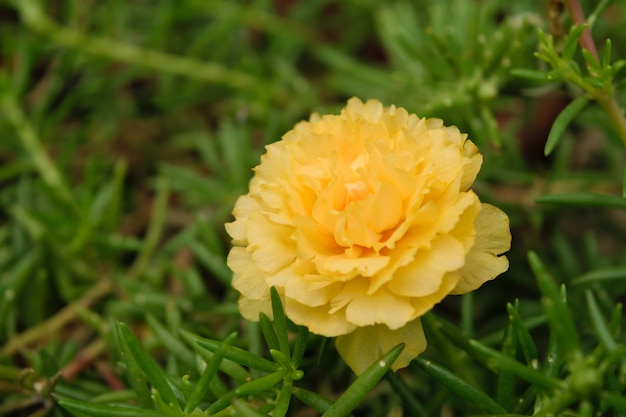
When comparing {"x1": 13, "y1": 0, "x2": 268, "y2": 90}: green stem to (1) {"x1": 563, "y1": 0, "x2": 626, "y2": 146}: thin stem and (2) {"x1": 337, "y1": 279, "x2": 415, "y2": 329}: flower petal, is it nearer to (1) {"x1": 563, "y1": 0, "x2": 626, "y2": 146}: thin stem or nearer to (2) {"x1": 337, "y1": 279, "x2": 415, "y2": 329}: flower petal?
(1) {"x1": 563, "y1": 0, "x2": 626, "y2": 146}: thin stem

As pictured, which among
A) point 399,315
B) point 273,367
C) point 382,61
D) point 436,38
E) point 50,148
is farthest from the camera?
point 382,61

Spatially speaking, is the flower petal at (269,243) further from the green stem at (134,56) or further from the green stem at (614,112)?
the green stem at (134,56)

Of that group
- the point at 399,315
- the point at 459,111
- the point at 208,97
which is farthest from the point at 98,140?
the point at 399,315

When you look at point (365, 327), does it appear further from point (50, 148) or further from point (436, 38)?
point (50, 148)

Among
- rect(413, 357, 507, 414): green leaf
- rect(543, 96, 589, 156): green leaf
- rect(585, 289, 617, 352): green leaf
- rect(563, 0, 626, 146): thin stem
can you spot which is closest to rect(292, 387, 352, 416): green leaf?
rect(413, 357, 507, 414): green leaf

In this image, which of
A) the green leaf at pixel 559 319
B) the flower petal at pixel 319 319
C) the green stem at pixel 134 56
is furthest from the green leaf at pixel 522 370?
the green stem at pixel 134 56

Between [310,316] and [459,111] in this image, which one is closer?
[310,316]

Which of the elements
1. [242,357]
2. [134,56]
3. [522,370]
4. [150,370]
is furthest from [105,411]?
[134,56]
